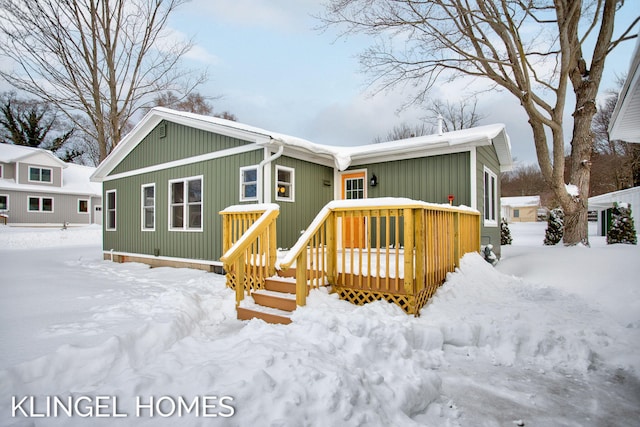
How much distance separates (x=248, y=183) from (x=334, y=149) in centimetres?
235

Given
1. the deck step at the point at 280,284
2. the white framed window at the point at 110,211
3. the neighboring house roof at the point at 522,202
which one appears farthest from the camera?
the neighboring house roof at the point at 522,202

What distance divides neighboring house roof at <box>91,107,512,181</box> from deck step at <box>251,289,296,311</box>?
3.16 meters

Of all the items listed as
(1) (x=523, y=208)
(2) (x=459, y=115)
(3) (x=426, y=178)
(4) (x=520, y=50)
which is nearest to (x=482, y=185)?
(3) (x=426, y=178)

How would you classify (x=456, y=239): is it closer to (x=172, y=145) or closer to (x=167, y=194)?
(x=167, y=194)

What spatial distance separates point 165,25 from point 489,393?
1675 cm

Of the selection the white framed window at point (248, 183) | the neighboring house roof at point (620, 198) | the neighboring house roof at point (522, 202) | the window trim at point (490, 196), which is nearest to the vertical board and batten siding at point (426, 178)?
the window trim at point (490, 196)

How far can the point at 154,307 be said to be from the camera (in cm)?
417

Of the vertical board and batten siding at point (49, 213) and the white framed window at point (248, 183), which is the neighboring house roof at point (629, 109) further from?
the vertical board and batten siding at point (49, 213)

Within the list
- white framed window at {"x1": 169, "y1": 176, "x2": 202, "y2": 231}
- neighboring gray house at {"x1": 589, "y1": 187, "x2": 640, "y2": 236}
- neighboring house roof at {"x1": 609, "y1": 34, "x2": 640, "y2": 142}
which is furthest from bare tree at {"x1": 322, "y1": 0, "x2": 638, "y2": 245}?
neighboring gray house at {"x1": 589, "y1": 187, "x2": 640, "y2": 236}

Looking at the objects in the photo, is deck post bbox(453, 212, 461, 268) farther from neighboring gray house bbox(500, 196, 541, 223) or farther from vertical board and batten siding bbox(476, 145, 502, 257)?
neighboring gray house bbox(500, 196, 541, 223)

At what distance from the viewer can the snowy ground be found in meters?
2.02

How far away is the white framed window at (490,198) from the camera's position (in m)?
8.45

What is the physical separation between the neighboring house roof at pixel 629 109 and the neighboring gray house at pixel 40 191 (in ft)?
87.2

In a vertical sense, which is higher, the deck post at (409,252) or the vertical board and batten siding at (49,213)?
the vertical board and batten siding at (49,213)
